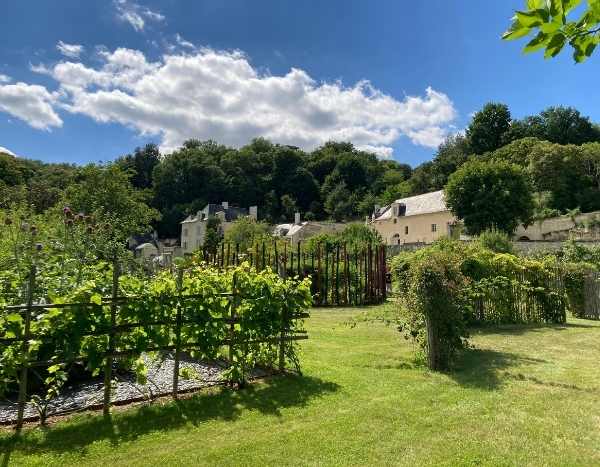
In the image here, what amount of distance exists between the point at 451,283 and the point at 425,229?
43886 millimetres

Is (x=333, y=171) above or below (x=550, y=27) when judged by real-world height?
above

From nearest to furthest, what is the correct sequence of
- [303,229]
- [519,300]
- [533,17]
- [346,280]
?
[533,17], [519,300], [346,280], [303,229]

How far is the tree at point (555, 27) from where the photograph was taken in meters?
1.78

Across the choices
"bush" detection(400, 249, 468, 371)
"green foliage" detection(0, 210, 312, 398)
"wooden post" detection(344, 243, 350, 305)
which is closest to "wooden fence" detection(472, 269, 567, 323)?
"wooden post" detection(344, 243, 350, 305)

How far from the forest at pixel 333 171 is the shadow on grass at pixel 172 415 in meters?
48.1

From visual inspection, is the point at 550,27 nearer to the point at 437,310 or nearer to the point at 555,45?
the point at 555,45

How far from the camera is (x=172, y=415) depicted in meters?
4.54

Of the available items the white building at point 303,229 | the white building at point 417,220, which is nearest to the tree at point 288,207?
the white building at point 303,229

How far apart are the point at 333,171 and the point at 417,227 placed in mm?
36113

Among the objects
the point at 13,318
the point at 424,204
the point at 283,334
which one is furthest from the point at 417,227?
the point at 13,318

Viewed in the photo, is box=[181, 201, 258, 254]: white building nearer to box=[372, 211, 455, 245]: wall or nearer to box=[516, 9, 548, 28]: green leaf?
box=[372, 211, 455, 245]: wall

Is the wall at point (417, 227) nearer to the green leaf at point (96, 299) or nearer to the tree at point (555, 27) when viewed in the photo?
the green leaf at point (96, 299)

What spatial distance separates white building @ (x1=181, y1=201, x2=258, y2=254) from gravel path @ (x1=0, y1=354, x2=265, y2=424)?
188ft

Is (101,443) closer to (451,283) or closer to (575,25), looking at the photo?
(575,25)
